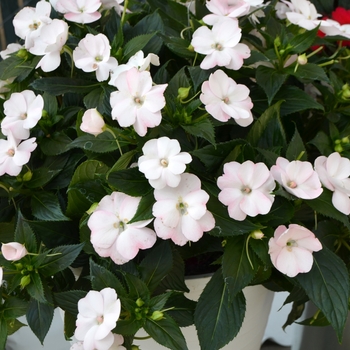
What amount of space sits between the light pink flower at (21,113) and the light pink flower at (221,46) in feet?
0.76

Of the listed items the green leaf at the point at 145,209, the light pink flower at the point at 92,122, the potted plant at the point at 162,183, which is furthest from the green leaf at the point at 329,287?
the light pink flower at the point at 92,122

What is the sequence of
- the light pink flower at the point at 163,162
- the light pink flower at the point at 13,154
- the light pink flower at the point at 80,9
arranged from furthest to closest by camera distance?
the light pink flower at the point at 80,9 < the light pink flower at the point at 13,154 < the light pink flower at the point at 163,162

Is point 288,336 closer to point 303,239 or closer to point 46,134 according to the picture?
point 303,239

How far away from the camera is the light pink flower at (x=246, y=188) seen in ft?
1.73

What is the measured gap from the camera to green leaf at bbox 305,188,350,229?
0.58 m

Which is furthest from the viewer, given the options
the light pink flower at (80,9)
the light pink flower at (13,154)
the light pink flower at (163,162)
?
the light pink flower at (80,9)

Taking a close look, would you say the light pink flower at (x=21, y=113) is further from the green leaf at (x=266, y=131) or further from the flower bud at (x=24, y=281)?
the green leaf at (x=266, y=131)

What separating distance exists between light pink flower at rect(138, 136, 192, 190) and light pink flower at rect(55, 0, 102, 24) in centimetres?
29

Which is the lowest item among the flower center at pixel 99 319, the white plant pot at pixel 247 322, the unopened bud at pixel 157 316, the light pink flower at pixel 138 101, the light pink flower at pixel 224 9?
the white plant pot at pixel 247 322

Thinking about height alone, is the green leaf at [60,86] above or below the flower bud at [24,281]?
above

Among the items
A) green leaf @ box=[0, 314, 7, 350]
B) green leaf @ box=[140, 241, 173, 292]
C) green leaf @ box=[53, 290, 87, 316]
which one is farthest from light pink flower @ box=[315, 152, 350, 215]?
green leaf @ box=[0, 314, 7, 350]

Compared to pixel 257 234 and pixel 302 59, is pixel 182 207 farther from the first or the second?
pixel 302 59

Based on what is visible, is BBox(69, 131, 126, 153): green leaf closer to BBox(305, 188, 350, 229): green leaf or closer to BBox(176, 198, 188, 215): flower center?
BBox(176, 198, 188, 215): flower center

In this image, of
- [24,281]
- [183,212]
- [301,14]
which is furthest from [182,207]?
[301,14]
